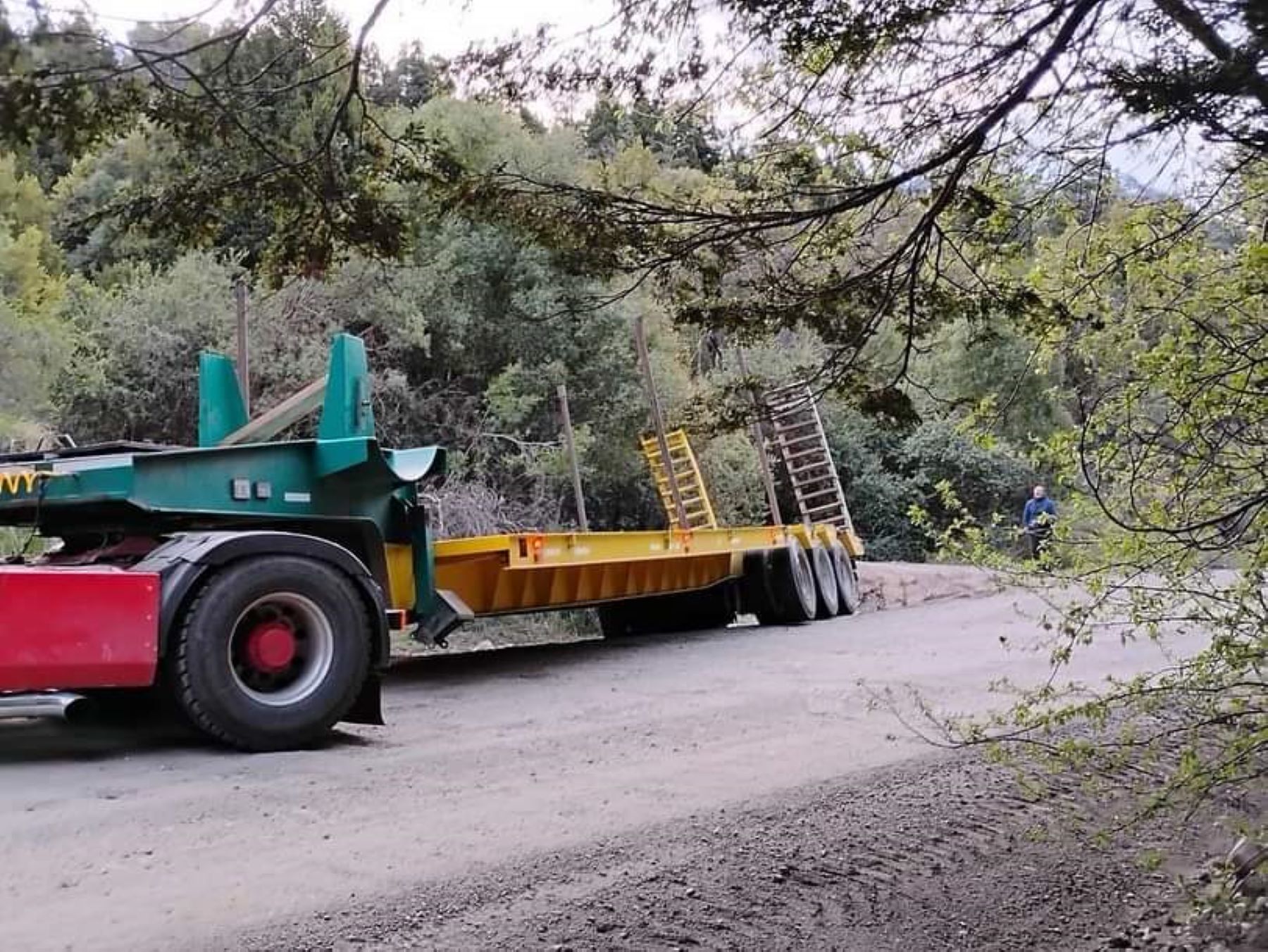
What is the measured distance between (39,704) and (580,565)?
4.77m

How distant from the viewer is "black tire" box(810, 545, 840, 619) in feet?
48.7

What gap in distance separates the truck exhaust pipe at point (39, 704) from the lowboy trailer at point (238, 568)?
0.04ft

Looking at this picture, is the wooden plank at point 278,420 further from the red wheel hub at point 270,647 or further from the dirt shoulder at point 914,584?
the dirt shoulder at point 914,584

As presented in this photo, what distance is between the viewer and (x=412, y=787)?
18.3 feet

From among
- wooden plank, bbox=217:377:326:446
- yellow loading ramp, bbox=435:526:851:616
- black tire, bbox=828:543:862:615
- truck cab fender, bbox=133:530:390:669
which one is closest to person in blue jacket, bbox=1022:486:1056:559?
truck cab fender, bbox=133:530:390:669

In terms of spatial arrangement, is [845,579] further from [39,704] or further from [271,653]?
[39,704]

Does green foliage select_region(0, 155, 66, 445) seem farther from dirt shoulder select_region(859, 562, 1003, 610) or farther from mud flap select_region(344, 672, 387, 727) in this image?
dirt shoulder select_region(859, 562, 1003, 610)

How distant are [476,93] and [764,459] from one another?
1204 centimetres

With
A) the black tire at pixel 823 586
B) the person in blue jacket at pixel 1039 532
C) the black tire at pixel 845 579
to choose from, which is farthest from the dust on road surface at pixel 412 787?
the black tire at pixel 845 579

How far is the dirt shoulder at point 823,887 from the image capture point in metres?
3.92

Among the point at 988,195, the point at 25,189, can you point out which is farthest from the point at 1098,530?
the point at 25,189

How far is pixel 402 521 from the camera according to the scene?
821 cm

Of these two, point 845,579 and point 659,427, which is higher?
point 659,427

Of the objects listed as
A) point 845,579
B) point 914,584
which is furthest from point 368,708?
point 914,584
